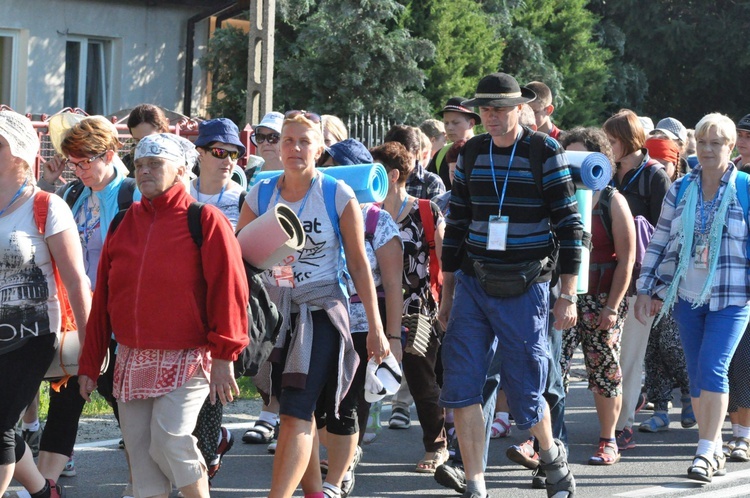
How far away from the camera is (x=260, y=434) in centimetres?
732

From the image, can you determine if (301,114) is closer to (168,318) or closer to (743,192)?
(168,318)

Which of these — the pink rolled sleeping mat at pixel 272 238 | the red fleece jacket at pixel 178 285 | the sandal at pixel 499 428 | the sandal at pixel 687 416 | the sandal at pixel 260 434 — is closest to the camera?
the red fleece jacket at pixel 178 285

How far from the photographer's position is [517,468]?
6906 mm

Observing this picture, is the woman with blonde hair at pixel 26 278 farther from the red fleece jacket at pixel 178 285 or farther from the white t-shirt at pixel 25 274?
the red fleece jacket at pixel 178 285

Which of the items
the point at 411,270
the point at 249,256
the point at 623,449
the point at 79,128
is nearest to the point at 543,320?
the point at 411,270

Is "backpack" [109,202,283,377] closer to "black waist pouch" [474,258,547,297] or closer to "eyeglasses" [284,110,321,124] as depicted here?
"eyeglasses" [284,110,321,124]

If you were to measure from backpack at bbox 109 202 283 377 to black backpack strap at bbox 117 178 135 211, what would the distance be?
111 cm

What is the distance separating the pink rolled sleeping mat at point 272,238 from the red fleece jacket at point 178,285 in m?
0.24

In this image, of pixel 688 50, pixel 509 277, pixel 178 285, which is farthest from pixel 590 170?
pixel 688 50

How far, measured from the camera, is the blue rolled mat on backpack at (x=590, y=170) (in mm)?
6129

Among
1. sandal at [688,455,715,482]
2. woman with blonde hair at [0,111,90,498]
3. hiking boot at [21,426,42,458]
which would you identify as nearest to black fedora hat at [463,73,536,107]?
woman with blonde hair at [0,111,90,498]

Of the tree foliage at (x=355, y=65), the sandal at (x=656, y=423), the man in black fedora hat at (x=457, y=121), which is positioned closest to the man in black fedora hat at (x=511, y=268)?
the sandal at (x=656, y=423)

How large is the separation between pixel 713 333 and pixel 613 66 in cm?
2477

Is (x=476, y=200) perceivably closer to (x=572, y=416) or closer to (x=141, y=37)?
(x=572, y=416)
